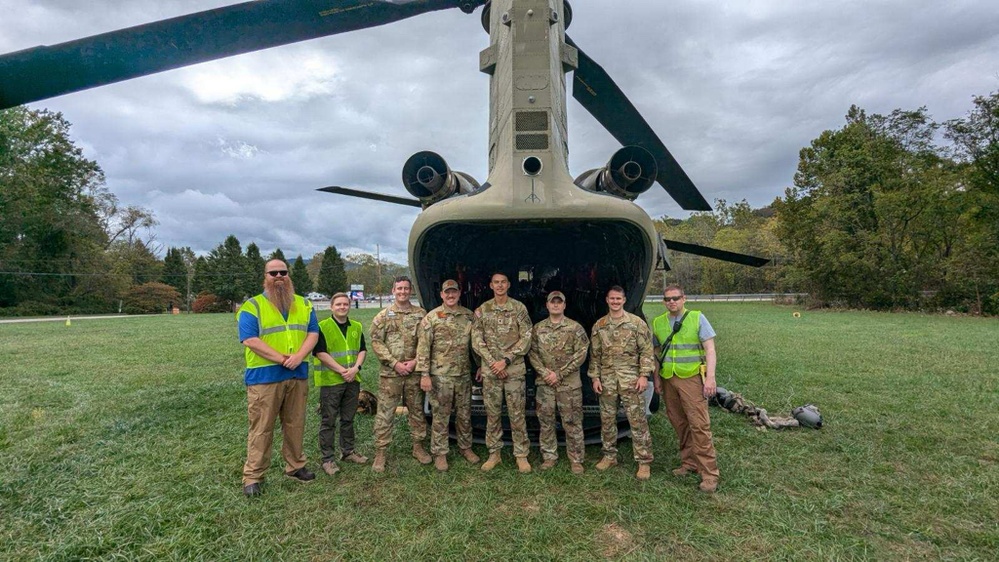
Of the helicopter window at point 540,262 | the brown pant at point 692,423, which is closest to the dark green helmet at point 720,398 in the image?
the helicopter window at point 540,262

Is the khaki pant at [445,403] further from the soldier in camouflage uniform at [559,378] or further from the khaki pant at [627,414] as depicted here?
the khaki pant at [627,414]

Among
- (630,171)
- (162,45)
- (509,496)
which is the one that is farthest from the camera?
(630,171)

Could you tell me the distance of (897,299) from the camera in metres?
24.2

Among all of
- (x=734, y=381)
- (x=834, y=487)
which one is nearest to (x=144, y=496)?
(x=834, y=487)

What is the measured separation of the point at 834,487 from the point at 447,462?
10.3 ft

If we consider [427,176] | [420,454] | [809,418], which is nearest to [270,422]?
[420,454]

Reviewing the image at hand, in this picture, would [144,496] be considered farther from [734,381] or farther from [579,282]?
[734,381]

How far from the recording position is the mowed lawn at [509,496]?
2697mm

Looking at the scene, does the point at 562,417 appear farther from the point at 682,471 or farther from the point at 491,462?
the point at 682,471

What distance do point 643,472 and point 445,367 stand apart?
74.4 inches

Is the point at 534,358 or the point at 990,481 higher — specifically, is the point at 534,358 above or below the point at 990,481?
above

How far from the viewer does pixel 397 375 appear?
4012 mm

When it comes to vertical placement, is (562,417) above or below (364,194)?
below

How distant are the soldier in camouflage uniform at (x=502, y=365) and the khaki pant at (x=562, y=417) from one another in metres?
0.16
